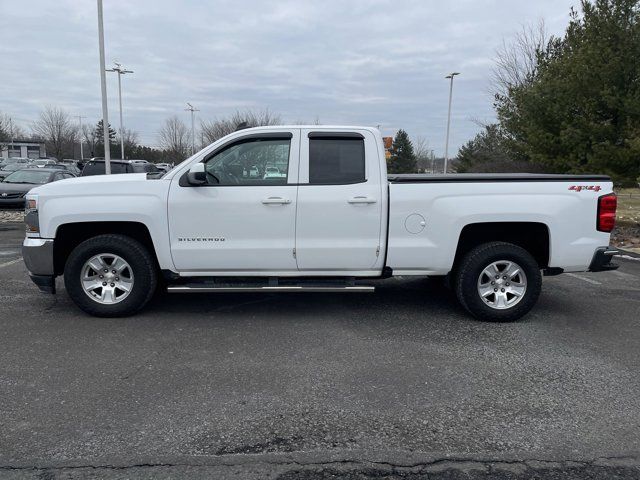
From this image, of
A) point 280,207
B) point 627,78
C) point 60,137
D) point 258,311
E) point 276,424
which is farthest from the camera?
point 60,137

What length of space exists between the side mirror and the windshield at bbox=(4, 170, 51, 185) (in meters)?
13.3

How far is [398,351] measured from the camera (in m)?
4.60

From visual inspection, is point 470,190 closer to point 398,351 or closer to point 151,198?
point 398,351

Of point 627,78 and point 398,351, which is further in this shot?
point 627,78

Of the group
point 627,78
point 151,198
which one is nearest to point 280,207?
point 151,198

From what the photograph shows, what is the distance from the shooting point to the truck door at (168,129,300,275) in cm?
520

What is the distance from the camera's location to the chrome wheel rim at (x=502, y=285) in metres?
5.42

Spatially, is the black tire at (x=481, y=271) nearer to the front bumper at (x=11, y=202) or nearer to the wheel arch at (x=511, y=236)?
the wheel arch at (x=511, y=236)

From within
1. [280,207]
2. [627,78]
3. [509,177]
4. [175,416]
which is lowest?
[175,416]

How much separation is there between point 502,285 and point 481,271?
31 centimetres

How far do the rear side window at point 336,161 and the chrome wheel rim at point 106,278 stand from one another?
85.9 inches

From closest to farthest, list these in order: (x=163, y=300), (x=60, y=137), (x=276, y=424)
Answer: (x=276, y=424) < (x=163, y=300) < (x=60, y=137)

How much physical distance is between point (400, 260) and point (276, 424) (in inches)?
99.2

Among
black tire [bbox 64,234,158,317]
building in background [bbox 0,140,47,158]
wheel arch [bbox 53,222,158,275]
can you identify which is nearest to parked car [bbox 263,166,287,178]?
wheel arch [bbox 53,222,158,275]
